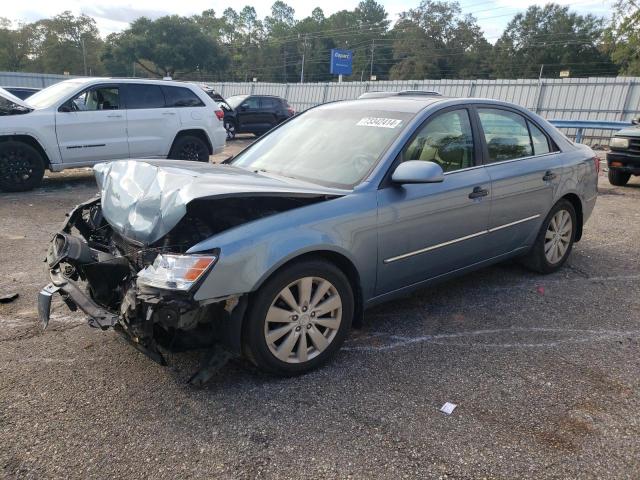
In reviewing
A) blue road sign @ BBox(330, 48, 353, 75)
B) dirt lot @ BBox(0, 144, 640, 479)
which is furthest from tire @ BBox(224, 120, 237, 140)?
blue road sign @ BBox(330, 48, 353, 75)

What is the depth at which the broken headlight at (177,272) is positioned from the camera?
2.46m

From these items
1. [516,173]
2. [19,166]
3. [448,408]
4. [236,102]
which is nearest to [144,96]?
[19,166]

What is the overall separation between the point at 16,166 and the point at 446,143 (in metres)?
7.27

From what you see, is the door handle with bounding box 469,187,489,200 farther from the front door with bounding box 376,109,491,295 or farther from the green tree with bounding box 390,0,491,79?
the green tree with bounding box 390,0,491,79

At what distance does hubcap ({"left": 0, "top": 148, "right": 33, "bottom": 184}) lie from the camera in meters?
7.90

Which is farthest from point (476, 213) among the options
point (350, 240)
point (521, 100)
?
point (521, 100)

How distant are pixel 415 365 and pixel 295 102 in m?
28.1

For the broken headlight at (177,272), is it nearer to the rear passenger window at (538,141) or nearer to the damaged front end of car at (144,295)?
the damaged front end of car at (144,295)

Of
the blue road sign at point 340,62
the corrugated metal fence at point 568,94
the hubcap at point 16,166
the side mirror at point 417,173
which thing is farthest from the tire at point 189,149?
the blue road sign at point 340,62

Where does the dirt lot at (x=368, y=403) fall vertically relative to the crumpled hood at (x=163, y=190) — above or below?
below

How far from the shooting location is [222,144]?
1011 cm

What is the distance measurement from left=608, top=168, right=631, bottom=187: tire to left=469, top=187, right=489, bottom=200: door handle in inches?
290

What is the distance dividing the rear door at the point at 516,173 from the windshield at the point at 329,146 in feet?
3.20

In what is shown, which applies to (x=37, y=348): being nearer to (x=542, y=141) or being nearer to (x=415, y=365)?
(x=415, y=365)
